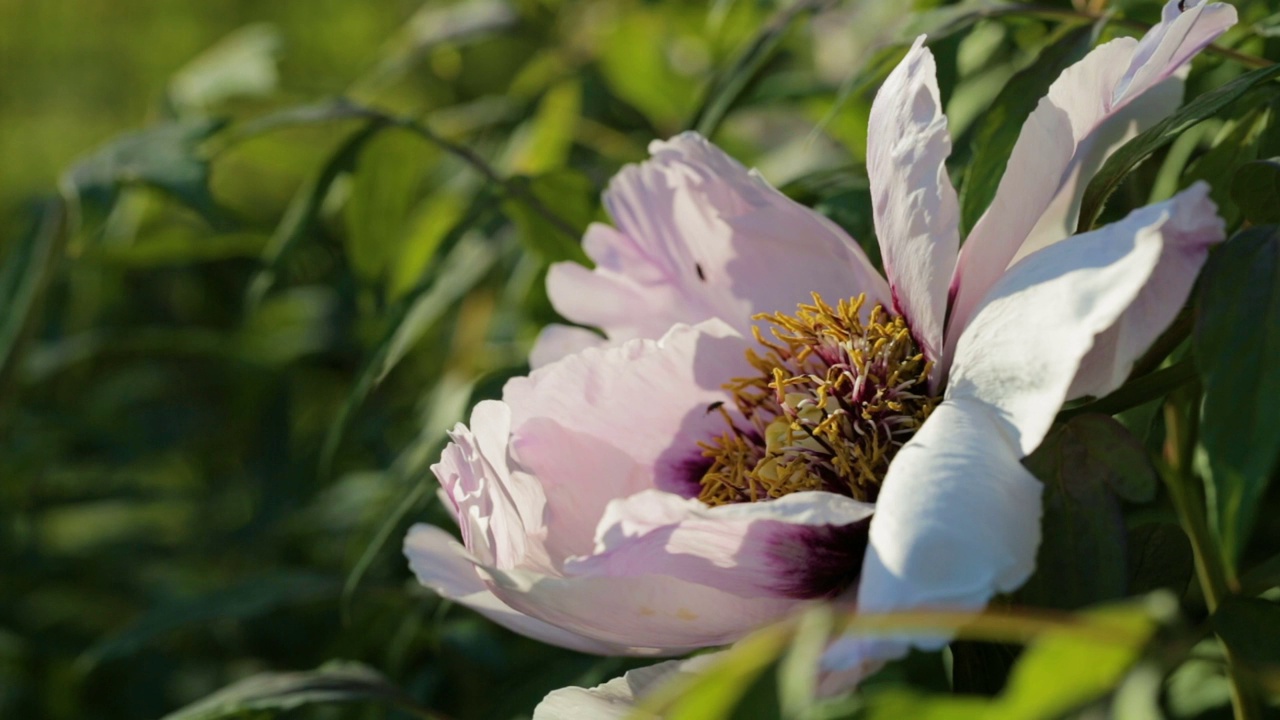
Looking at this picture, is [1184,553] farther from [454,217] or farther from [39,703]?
[39,703]

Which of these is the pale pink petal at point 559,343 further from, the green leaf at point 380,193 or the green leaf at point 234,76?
the green leaf at point 234,76

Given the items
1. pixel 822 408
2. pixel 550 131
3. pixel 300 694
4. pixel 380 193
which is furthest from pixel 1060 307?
pixel 550 131

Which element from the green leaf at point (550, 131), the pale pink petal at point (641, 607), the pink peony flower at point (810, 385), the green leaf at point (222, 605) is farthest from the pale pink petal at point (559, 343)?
the green leaf at point (550, 131)

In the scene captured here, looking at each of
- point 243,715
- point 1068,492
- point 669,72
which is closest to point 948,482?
point 1068,492

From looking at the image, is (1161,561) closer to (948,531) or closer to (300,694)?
(948,531)

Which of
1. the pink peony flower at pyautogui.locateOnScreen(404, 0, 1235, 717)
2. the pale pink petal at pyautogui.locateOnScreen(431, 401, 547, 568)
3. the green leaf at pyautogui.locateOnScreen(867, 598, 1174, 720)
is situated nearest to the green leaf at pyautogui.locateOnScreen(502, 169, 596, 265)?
the pink peony flower at pyautogui.locateOnScreen(404, 0, 1235, 717)

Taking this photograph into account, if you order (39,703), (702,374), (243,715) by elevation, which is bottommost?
(39,703)

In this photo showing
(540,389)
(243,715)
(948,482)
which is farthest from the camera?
(243,715)
